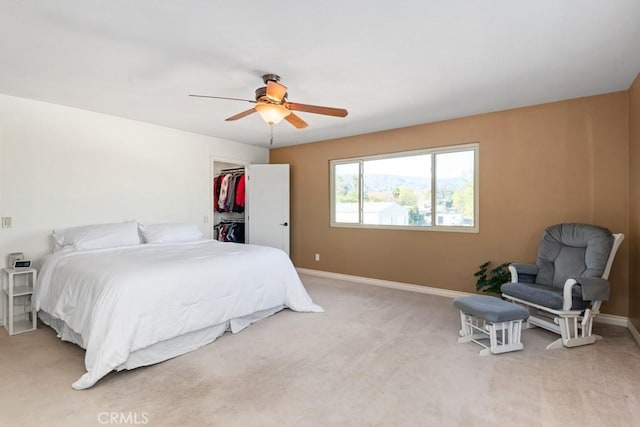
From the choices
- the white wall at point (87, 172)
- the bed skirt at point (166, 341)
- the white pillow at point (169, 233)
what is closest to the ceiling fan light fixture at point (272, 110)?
the bed skirt at point (166, 341)

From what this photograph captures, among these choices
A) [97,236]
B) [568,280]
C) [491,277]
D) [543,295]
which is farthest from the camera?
[491,277]

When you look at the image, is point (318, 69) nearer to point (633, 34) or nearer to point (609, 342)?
point (633, 34)

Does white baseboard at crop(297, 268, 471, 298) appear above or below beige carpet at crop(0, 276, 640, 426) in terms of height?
above

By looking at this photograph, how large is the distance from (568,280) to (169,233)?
4.27m

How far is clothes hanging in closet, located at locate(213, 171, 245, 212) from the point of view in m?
6.04

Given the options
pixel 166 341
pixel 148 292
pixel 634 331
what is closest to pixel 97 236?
pixel 148 292

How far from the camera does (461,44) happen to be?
2.34m

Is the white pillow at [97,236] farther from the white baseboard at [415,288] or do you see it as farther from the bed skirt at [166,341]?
the white baseboard at [415,288]

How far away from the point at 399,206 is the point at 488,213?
1246 millimetres

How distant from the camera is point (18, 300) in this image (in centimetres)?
337

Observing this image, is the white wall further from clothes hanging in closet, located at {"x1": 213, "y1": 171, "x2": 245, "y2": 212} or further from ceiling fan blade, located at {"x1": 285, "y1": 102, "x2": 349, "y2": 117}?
ceiling fan blade, located at {"x1": 285, "y1": 102, "x2": 349, "y2": 117}

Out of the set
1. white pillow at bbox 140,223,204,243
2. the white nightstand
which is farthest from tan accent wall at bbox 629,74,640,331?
the white nightstand

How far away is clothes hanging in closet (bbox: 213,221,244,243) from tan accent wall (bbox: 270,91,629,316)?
2047 millimetres

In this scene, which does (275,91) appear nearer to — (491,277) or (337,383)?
(337,383)
